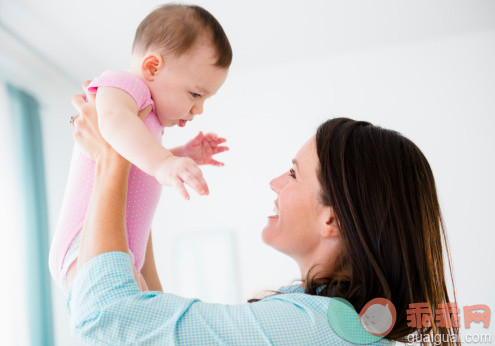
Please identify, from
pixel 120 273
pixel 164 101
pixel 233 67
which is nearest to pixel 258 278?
pixel 233 67

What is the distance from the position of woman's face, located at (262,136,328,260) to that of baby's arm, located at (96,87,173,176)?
40cm

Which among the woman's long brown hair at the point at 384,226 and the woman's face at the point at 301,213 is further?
the woman's face at the point at 301,213

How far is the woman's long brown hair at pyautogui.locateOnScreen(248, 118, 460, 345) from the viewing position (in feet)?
3.24

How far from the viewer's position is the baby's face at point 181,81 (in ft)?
3.88

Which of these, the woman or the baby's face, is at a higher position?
the baby's face

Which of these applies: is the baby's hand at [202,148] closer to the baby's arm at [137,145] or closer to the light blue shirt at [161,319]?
the baby's arm at [137,145]

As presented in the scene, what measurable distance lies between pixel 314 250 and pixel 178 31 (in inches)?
26.2

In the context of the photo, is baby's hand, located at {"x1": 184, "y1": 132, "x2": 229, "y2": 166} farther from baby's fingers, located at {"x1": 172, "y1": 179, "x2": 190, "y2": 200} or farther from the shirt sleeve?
baby's fingers, located at {"x1": 172, "y1": 179, "x2": 190, "y2": 200}

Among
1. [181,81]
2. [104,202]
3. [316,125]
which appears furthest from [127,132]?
[316,125]

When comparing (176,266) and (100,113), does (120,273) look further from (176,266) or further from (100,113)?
(176,266)

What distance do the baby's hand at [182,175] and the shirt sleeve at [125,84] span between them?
0.90 feet

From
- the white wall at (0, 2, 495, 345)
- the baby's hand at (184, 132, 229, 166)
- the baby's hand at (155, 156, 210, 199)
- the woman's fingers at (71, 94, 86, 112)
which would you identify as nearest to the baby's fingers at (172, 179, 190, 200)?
the baby's hand at (155, 156, 210, 199)

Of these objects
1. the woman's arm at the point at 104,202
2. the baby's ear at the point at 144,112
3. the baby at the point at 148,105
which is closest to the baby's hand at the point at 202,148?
the baby at the point at 148,105

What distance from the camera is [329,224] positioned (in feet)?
3.65
